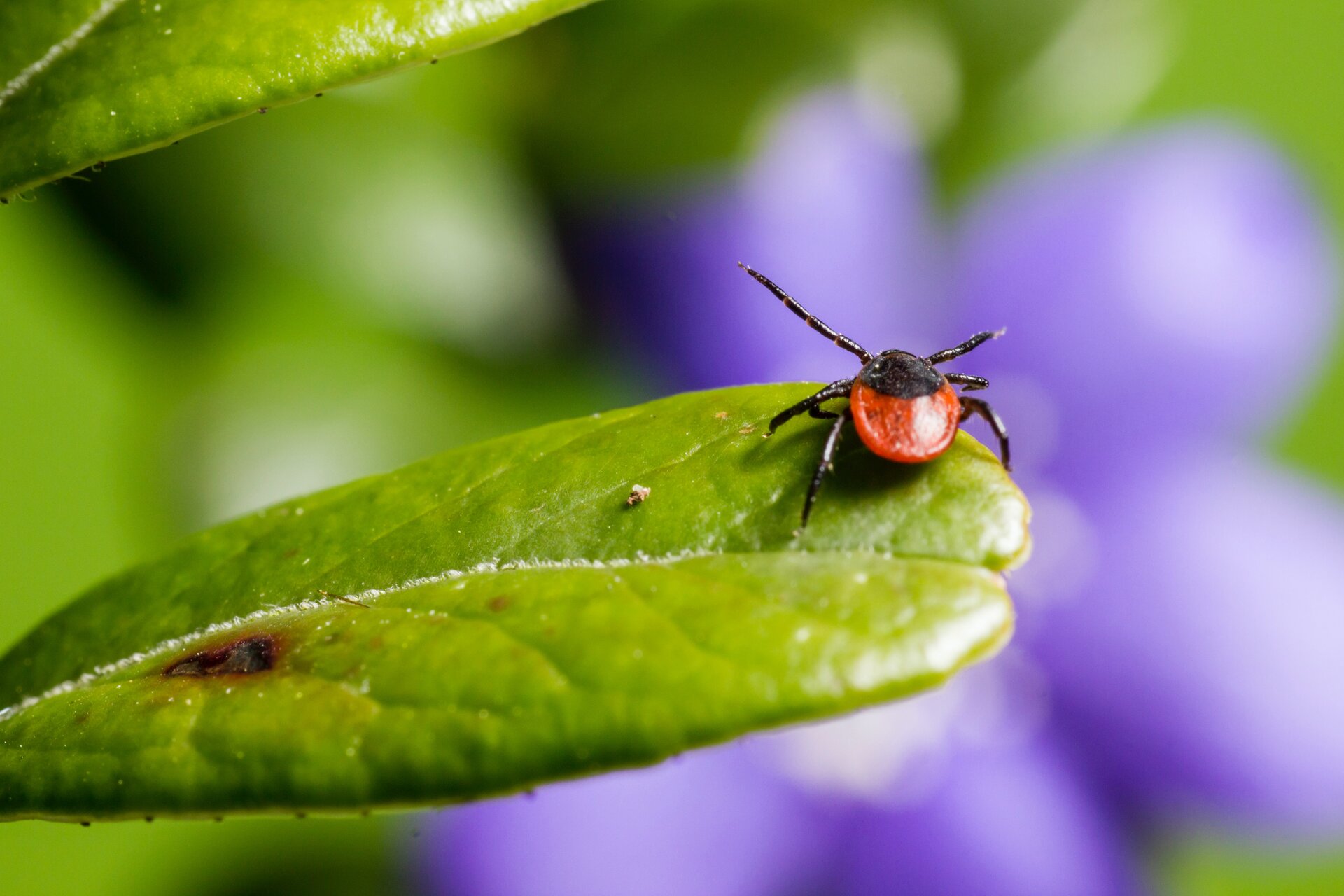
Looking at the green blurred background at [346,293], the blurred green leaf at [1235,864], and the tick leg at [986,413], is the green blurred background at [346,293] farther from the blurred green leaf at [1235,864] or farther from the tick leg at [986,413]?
the tick leg at [986,413]

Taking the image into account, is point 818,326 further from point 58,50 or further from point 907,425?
point 58,50

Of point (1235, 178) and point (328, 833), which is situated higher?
point (1235, 178)

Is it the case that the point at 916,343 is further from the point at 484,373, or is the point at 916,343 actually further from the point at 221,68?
the point at 221,68

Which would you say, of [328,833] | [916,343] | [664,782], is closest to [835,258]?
[916,343]

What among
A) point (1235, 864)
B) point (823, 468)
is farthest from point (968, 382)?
point (1235, 864)

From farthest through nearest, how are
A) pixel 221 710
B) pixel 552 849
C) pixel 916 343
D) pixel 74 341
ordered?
1. pixel 916 343
2. pixel 74 341
3. pixel 552 849
4. pixel 221 710

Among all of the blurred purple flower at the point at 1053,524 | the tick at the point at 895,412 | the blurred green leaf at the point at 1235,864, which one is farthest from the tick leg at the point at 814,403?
the blurred green leaf at the point at 1235,864
